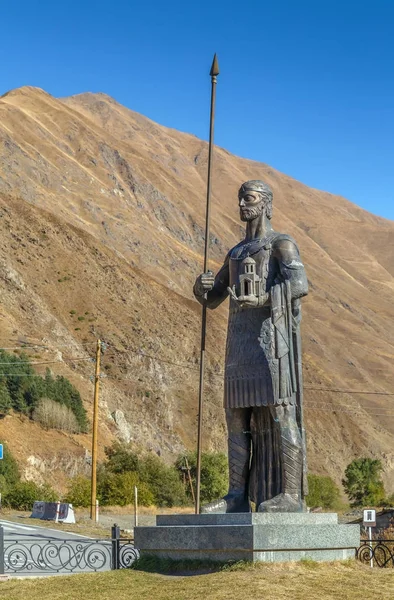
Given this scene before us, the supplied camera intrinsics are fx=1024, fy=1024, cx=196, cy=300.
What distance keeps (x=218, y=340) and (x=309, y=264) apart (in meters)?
67.0

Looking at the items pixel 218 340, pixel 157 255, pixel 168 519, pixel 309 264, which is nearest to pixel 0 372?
pixel 218 340

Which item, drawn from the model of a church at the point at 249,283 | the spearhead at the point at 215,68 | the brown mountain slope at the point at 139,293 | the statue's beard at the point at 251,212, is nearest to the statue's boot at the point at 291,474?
the model of a church at the point at 249,283

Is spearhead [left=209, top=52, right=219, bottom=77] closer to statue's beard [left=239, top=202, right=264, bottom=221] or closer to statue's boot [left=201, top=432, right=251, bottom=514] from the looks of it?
statue's beard [left=239, top=202, right=264, bottom=221]

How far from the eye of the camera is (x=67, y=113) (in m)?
138

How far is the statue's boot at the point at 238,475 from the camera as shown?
12.1 meters

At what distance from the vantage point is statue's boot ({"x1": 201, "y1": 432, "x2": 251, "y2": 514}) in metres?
12.1

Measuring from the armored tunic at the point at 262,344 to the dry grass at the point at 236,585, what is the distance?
1969 mm

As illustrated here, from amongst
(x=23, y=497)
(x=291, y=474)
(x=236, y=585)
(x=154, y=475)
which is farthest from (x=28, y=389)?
(x=236, y=585)

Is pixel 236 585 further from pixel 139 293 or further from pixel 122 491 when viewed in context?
pixel 139 293

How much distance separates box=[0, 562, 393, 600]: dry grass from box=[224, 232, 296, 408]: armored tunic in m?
1.97

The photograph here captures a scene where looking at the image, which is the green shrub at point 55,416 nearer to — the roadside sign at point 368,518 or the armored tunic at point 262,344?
the roadside sign at point 368,518

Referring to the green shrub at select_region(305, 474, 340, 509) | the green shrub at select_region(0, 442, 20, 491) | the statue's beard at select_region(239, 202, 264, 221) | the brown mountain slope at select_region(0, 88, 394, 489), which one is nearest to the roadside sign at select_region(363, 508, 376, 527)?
the statue's beard at select_region(239, 202, 264, 221)

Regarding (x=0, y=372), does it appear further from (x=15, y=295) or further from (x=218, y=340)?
(x=218, y=340)

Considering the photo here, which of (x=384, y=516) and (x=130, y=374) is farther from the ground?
(x=130, y=374)
